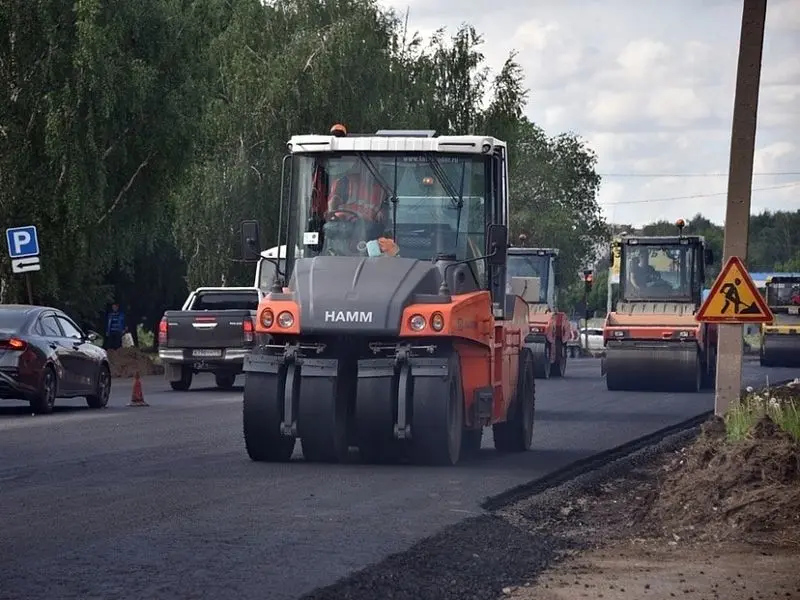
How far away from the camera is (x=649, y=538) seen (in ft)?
37.7

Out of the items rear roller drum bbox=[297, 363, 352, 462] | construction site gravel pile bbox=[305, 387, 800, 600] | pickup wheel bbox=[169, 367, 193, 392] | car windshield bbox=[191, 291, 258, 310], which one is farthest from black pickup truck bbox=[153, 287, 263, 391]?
construction site gravel pile bbox=[305, 387, 800, 600]

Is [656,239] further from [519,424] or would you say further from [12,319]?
[519,424]

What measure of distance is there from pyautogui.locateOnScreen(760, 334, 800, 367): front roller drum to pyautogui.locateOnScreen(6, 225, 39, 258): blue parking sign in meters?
28.9

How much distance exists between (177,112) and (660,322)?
15.2m

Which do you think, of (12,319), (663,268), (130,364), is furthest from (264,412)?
(130,364)

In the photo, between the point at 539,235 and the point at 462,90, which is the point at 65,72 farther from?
the point at 539,235

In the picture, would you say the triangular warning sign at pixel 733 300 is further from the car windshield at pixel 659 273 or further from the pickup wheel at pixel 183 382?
the car windshield at pixel 659 273

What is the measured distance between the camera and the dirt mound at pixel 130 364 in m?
42.1

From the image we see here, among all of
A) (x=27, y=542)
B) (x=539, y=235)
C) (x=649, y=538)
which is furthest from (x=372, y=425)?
(x=539, y=235)

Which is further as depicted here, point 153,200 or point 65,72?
point 153,200

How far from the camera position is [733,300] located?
54.8 ft

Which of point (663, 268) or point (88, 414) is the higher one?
point (663, 268)

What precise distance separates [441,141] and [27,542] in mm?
7786

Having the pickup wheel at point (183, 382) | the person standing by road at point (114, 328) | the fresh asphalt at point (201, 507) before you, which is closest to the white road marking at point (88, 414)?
the fresh asphalt at point (201, 507)
